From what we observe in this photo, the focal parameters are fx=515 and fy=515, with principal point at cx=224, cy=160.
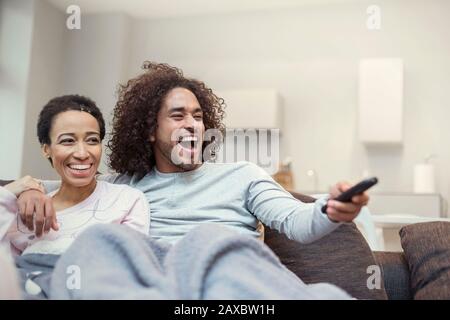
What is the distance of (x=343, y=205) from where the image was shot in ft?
2.21

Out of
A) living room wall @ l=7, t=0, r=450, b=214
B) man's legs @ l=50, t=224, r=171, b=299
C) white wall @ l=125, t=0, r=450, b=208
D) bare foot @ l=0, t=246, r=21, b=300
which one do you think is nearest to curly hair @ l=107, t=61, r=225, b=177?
man's legs @ l=50, t=224, r=171, b=299

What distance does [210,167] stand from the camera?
40.1 inches

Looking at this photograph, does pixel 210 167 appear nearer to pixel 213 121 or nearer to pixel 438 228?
pixel 213 121

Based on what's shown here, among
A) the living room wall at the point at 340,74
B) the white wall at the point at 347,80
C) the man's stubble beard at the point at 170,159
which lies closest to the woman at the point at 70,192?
the man's stubble beard at the point at 170,159

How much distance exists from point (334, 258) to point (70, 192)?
49cm

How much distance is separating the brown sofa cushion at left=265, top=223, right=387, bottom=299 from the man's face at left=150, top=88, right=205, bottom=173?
0.76 ft

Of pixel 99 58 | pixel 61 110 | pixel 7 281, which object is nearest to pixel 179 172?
pixel 61 110

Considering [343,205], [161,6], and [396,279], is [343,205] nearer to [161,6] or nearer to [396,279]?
[396,279]

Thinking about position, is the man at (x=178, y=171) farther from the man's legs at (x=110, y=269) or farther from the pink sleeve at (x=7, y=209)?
the man's legs at (x=110, y=269)

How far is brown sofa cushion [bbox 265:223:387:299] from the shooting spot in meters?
0.91

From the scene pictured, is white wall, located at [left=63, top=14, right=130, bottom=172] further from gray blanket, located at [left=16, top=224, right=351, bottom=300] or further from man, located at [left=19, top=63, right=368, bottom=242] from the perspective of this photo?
gray blanket, located at [left=16, top=224, right=351, bottom=300]

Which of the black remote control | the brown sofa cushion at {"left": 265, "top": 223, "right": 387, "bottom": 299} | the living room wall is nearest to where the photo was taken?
the black remote control

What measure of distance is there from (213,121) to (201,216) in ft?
0.84

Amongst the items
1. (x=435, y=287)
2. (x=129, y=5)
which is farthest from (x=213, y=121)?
(x=435, y=287)
